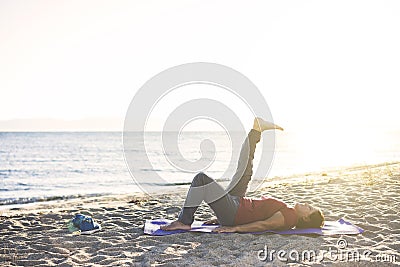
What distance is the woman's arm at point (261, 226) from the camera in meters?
5.01

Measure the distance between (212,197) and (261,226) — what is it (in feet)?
2.33

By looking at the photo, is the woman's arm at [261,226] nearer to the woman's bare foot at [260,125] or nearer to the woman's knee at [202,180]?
the woman's knee at [202,180]

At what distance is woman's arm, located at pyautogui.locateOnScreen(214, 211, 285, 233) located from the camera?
5.01 meters

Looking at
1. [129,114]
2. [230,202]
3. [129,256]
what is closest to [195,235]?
[230,202]

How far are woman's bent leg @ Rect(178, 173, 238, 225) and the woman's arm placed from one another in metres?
0.15

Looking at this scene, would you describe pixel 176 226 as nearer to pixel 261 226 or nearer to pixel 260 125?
pixel 261 226

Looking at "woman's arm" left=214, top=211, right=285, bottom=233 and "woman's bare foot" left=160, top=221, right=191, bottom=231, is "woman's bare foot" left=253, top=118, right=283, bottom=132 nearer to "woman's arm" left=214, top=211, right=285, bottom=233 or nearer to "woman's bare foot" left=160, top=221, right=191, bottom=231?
"woman's arm" left=214, top=211, right=285, bottom=233

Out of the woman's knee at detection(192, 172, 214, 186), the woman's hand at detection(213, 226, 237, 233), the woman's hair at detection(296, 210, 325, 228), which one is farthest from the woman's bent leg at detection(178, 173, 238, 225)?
the woman's hair at detection(296, 210, 325, 228)

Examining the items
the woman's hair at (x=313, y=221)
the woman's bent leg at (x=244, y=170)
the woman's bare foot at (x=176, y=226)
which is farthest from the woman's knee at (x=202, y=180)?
the woman's hair at (x=313, y=221)

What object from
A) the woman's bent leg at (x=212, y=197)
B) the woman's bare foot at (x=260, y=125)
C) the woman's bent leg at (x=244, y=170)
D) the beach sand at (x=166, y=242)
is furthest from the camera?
the woman's bare foot at (x=260, y=125)

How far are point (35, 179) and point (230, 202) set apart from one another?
49.1ft

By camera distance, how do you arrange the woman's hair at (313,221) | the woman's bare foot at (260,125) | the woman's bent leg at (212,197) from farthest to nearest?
the woman's bare foot at (260,125) < the woman's hair at (313,221) < the woman's bent leg at (212,197)

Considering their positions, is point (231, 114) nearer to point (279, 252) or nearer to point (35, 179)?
point (279, 252)

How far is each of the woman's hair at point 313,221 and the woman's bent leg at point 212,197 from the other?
A: 90 centimetres
